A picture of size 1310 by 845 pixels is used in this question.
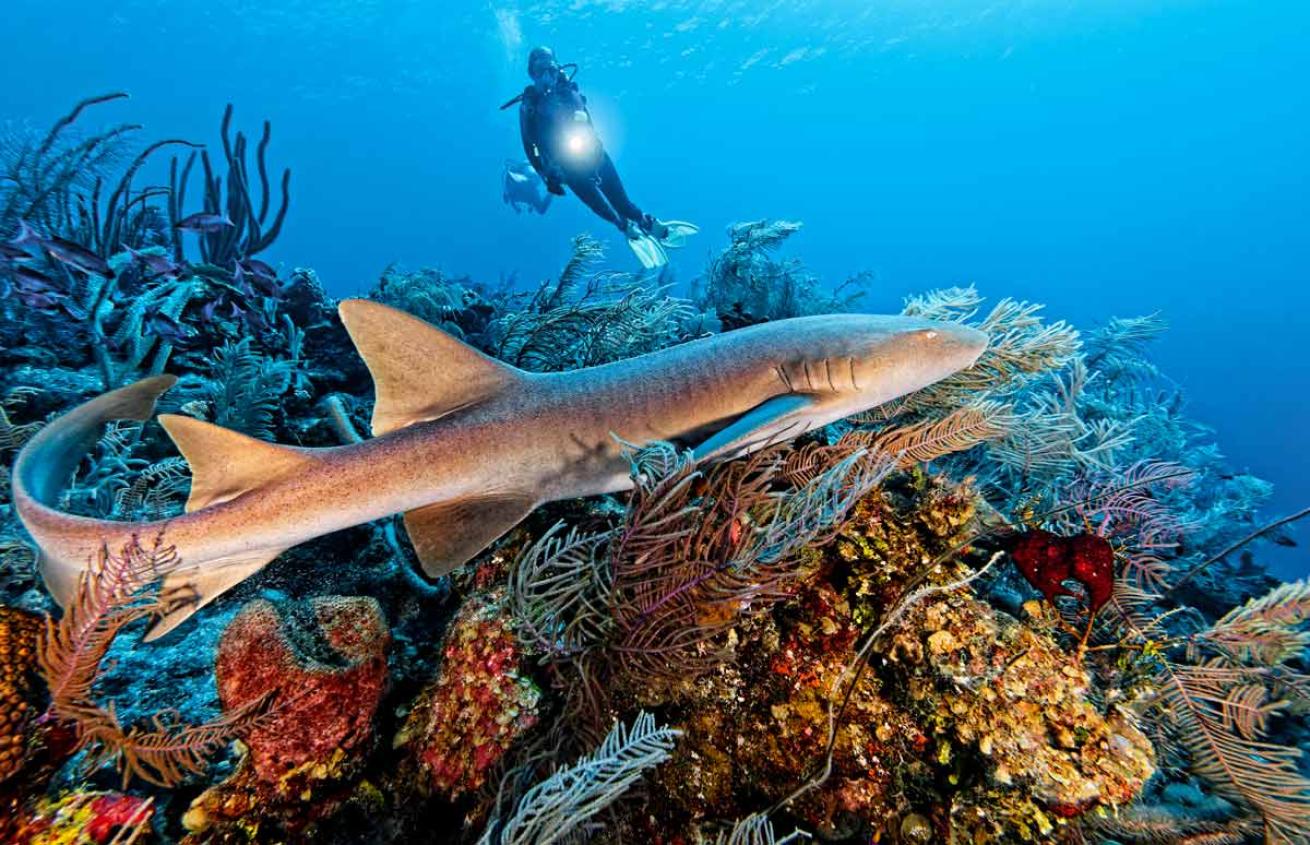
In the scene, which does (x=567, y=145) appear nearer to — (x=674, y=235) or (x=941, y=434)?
(x=674, y=235)

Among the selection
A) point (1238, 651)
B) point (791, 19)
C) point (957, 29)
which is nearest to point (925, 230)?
point (957, 29)

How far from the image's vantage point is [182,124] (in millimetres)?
85625

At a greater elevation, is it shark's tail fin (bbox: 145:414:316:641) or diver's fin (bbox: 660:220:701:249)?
diver's fin (bbox: 660:220:701:249)

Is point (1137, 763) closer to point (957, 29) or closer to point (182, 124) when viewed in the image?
point (957, 29)

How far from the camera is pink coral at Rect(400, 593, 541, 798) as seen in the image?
7.58 ft

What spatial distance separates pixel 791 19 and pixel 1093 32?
2552 inches

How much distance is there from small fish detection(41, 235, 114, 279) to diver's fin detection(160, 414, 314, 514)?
11.4ft

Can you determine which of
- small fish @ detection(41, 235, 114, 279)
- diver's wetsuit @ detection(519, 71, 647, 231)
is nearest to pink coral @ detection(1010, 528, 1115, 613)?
small fish @ detection(41, 235, 114, 279)

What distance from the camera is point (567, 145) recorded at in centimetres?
1302

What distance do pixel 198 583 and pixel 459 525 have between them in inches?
45.8

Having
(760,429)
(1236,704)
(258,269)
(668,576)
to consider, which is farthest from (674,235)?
(1236,704)

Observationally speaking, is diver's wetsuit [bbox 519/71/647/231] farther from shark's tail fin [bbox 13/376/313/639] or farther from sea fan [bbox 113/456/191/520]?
shark's tail fin [bbox 13/376/313/639]

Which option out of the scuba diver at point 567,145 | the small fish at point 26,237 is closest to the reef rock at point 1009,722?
the small fish at point 26,237

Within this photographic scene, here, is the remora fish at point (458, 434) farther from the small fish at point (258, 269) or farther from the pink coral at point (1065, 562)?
the small fish at point (258, 269)
